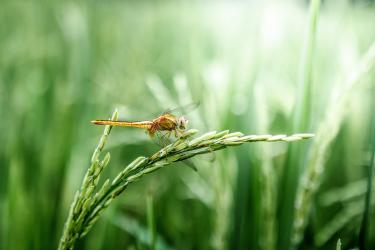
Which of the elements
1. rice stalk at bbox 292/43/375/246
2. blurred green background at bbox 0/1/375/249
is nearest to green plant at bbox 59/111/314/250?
blurred green background at bbox 0/1/375/249

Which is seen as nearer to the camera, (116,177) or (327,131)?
(116,177)

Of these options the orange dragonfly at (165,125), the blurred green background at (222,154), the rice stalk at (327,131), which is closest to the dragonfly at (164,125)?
the orange dragonfly at (165,125)

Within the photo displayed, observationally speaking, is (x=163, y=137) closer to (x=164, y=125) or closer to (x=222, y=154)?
(x=164, y=125)

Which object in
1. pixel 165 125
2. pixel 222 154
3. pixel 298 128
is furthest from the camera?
pixel 222 154

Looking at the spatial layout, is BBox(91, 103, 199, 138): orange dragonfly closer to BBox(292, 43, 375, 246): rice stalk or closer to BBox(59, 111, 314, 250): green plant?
BBox(59, 111, 314, 250): green plant

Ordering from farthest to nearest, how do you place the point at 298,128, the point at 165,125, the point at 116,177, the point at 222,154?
the point at 222,154 < the point at 298,128 < the point at 165,125 < the point at 116,177

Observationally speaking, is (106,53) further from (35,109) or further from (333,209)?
(333,209)

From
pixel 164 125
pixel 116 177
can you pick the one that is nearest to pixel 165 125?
pixel 164 125

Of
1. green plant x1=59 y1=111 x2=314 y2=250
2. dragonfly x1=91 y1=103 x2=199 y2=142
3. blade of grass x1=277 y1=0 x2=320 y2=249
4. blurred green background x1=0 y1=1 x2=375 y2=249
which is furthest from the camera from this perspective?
blurred green background x1=0 y1=1 x2=375 y2=249

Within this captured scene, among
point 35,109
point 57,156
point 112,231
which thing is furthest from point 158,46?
point 112,231
